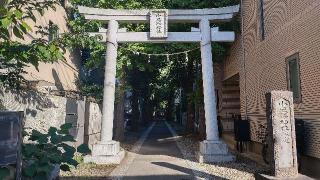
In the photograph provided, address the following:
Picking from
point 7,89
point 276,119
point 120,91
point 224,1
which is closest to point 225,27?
point 224,1

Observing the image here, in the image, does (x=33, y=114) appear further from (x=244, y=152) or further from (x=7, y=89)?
(x=244, y=152)

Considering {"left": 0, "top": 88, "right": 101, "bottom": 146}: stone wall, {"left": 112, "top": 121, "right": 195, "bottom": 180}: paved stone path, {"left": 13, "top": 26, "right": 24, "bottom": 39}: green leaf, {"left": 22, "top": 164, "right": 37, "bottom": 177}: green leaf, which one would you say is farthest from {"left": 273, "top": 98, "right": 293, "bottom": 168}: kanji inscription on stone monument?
{"left": 0, "top": 88, "right": 101, "bottom": 146}: stone wall

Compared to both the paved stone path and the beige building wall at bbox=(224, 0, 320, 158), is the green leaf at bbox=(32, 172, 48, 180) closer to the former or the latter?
the paved stone path

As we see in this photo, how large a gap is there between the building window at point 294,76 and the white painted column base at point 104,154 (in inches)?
250

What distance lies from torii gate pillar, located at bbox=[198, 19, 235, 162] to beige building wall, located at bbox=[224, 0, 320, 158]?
1.72 meters

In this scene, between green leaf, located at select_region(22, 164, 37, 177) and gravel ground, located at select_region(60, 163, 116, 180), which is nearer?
green leaf, located at select_region(22, 164, 37, 177)

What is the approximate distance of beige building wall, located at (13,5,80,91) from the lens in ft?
46.6

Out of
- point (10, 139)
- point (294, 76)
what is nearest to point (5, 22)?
point (10, 139)

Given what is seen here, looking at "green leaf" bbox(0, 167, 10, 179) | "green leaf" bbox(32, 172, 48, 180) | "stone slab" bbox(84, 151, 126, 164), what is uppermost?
"green leaf" bbox(0, 167, 10, 179)

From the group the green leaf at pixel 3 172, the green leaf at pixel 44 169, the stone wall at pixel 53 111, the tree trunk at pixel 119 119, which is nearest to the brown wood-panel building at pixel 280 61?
the tree trunk at pixel 119 119

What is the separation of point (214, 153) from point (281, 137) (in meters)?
5.12

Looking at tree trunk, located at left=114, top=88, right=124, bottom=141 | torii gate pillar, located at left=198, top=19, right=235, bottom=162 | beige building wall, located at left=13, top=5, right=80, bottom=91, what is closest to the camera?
torii gate pillar, located at left=198, top=19, right=235, bottom=162

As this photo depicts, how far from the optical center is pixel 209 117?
530 inches

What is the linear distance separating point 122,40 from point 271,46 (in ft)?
18.4
